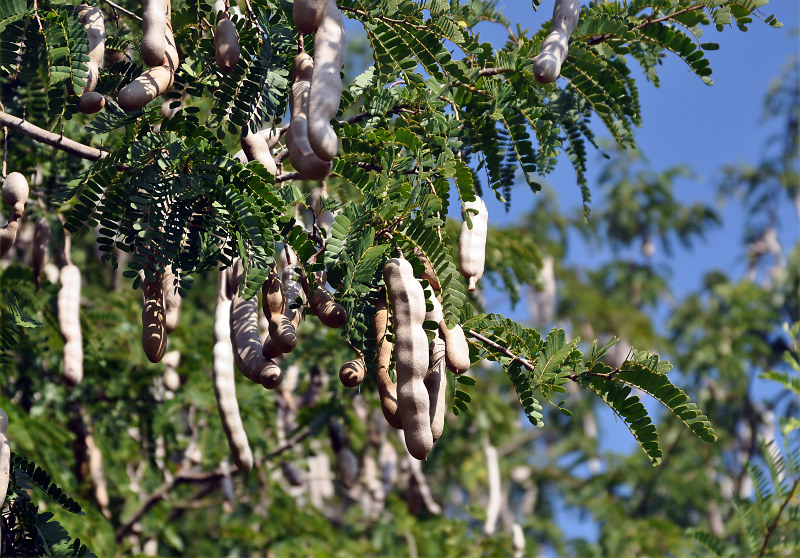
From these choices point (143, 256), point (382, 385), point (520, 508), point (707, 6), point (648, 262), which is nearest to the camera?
point (382, 385)

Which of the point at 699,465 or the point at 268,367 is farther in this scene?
the point at 699,465

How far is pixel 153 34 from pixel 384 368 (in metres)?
1.01

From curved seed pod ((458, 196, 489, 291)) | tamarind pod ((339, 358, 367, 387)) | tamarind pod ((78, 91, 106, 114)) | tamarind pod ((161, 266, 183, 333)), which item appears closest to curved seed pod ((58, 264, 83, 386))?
tamarind pod ((161, 266, 183, 333))

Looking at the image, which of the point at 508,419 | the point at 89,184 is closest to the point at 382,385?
the point at 89,184

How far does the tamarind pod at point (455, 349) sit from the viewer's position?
220 cm

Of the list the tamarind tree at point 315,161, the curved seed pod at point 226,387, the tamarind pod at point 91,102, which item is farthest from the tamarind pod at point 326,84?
the curved seed pod at point 226,387

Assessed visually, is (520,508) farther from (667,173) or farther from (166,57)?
(166,57)

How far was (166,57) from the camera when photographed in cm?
246

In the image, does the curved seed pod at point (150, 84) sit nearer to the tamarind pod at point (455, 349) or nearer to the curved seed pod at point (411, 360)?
the curved seed pod at point (411, 360)

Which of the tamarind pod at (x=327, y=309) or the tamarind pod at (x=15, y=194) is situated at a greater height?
the tamarind pod at (x=15, y=194)

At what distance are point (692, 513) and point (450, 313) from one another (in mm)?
10102

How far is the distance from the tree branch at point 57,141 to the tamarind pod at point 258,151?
0.49 metres

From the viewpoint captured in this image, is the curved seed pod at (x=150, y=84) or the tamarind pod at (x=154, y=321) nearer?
the curved seed pod at (x=150, y=84)

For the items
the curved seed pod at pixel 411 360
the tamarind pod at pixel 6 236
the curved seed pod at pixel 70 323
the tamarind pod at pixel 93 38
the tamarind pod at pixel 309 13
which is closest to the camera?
the curved seed pod at pixel 411 360
